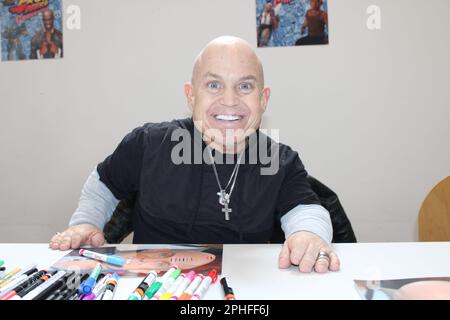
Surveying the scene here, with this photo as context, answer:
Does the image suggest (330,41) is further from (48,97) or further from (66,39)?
(48,97)

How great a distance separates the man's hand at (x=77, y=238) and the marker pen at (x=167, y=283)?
11.6 inches

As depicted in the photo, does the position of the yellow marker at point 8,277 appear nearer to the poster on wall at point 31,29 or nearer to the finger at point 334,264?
the finger at point 334,264

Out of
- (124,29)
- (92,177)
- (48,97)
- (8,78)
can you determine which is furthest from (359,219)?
(8,78)

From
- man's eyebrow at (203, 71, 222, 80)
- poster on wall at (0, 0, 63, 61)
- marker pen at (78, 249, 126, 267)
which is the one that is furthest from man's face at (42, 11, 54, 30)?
marker pen at (78, 249, 126, 267)

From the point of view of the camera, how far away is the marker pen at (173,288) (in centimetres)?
50

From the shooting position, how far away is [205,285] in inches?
21.4

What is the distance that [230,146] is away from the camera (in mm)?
988

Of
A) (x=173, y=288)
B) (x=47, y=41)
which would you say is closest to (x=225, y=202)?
(x=173, y=288)

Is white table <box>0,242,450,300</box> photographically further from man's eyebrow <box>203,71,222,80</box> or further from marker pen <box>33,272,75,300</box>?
man's eyebrow <box>203,71,222,80</box>

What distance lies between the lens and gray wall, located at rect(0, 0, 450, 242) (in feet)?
5.23

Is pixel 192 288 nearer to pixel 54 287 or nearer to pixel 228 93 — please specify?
pixel 54 287

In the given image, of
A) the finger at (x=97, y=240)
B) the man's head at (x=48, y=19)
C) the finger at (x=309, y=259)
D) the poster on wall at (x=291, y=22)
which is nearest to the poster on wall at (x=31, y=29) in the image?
the man's head at (x=48, y=19)

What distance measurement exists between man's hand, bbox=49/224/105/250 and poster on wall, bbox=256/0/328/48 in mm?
1103

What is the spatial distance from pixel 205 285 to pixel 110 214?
550mm
